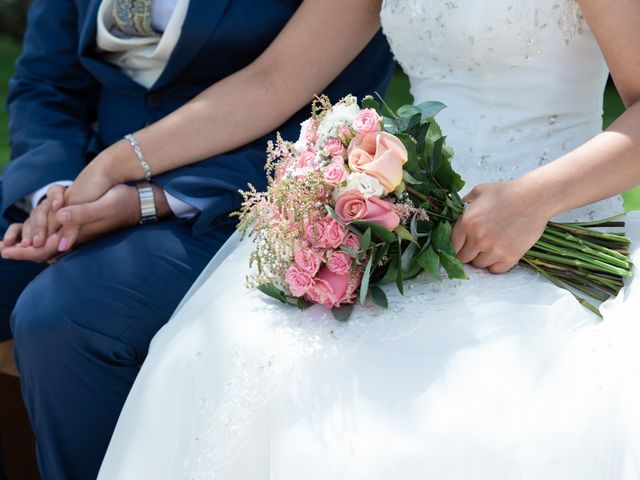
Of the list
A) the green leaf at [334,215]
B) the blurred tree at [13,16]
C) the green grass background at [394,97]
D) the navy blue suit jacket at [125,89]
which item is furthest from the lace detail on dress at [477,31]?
the blurred tree at [13,16]

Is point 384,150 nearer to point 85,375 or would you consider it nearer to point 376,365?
point 376,365

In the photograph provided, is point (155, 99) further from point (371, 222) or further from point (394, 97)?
point (394, 97)

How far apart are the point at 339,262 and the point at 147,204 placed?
860mm

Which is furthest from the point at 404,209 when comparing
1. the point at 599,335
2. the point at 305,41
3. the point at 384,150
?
the point at 305,41

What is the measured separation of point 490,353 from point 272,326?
403 mm

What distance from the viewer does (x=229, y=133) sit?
240 cm

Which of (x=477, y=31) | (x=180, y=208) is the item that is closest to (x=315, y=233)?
(x=477, y=31)

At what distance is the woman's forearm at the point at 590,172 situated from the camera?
173cm

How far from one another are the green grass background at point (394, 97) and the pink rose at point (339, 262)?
8.19 ft

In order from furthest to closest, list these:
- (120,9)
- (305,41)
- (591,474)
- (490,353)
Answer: (120,9) → (305,41) → (490,353) → (591,474)

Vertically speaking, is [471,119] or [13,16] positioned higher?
[13,16]

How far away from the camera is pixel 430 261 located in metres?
1.66

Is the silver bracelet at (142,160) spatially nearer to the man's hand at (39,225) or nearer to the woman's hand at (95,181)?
the woman's hand at (95,181)

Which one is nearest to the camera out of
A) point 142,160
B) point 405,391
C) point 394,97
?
point 405,391
